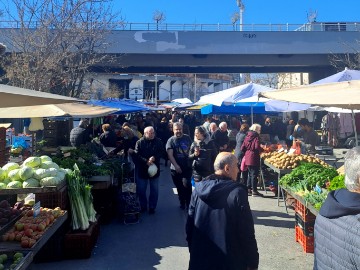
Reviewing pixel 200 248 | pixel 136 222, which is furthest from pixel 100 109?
pixel 200 248

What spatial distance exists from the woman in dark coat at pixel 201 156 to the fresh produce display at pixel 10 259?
4.16 meters

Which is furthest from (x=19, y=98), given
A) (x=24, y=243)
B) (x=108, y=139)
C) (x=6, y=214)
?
(x=108, y=139)

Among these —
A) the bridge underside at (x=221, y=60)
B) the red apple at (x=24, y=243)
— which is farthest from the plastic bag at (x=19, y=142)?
the bridge underside at (x=221, y=60)

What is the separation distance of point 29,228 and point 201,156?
12.2 feet

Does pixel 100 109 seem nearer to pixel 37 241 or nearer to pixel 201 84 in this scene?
pixel 37 241

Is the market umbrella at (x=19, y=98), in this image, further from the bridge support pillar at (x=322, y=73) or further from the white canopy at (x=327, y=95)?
the bridge support pillar at (x=322, y=73)

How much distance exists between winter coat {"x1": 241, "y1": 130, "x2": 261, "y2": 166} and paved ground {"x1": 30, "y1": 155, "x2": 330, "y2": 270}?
1.15 m

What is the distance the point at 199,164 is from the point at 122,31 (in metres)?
22.1

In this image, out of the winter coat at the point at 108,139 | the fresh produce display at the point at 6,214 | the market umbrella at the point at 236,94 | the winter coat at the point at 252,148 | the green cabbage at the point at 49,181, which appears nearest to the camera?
the fresh produce display at the point at 6,214

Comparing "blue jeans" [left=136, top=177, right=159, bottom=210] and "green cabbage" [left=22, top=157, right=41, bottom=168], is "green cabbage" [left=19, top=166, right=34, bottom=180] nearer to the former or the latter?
"green cabbage" [left=22, top=157, right=41, bottom=168]

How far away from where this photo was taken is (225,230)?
3422 millimetres

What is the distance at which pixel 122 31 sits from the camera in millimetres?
27828

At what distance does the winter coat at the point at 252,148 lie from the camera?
9.33 meters

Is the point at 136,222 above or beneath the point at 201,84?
beneath
